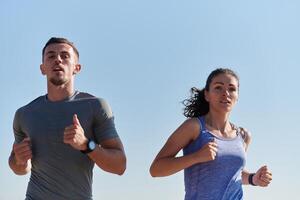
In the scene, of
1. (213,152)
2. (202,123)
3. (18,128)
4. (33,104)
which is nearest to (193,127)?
(202,123)

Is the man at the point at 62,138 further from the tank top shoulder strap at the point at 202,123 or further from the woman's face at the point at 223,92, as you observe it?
the woman's face at the point at 223,92

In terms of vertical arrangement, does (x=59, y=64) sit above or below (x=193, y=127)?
above

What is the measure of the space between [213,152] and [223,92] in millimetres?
873

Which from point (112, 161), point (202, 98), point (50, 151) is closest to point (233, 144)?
point (202, 98)

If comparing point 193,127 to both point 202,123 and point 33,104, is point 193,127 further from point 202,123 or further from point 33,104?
point 33,104

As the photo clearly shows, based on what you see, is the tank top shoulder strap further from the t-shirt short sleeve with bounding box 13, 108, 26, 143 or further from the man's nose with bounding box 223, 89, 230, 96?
the t-shirt short sleeve with bounding box 13, 108, 26, 143

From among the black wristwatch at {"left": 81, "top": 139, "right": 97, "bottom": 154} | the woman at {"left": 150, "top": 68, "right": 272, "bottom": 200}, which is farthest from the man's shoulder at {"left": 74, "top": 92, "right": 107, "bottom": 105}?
the woman at {"left": 150, "top": 68, "right": 272, "bottom": 200}

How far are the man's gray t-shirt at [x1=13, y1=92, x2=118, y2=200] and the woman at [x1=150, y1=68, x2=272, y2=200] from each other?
712 millimetres

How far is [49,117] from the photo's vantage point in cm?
579

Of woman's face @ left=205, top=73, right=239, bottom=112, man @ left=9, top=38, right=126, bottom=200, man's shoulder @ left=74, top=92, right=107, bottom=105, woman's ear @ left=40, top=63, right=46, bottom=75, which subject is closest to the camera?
man @ left=9, top=38, right=126, bottom=200

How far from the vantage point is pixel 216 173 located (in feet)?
19.5

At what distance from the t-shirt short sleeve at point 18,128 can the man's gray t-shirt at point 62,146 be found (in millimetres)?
179

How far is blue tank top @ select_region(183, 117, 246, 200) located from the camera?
5930 mm

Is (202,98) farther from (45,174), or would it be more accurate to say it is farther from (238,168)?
(45,174)
